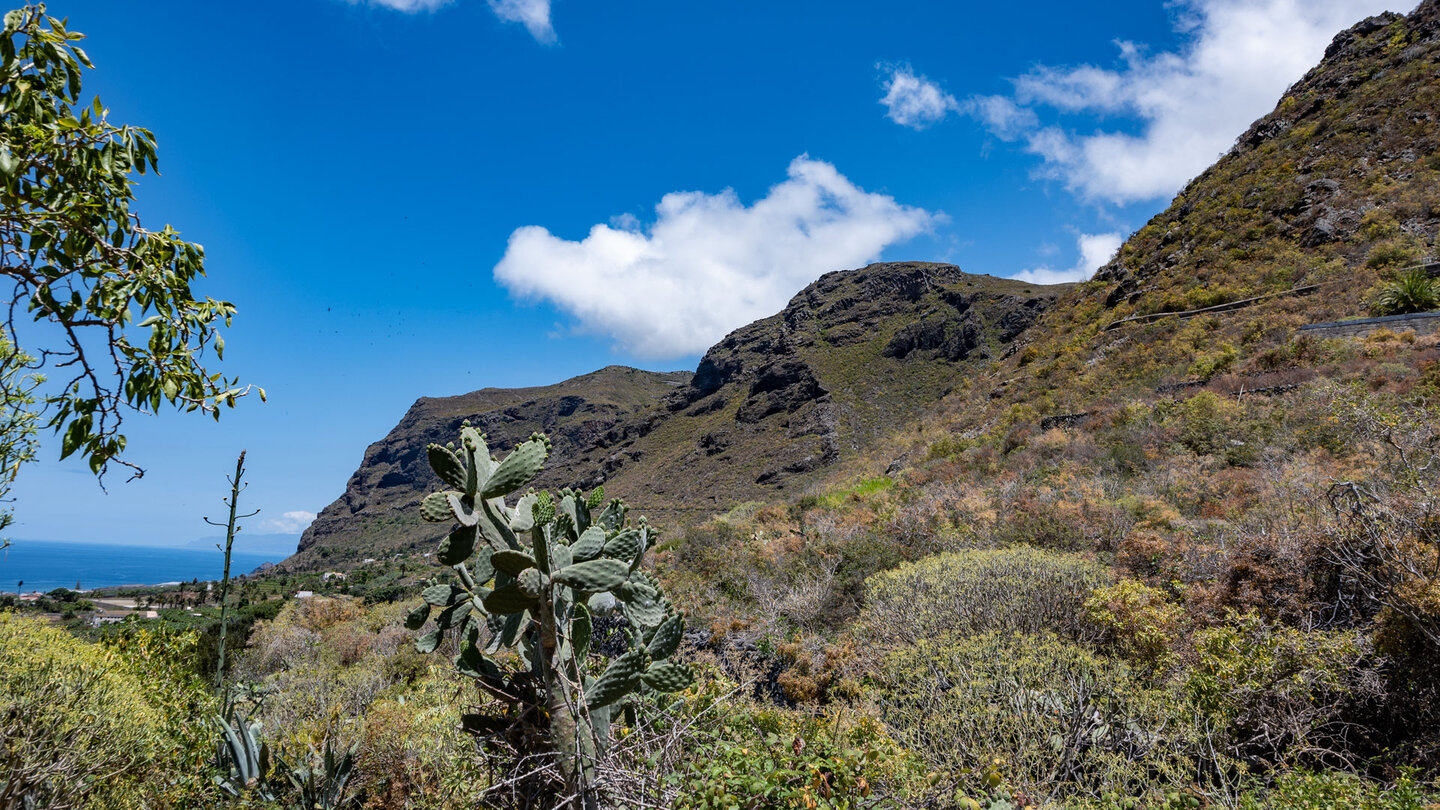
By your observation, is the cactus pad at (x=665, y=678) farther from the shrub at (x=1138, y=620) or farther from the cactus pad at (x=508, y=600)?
the shrub at (x=1138, y=620)

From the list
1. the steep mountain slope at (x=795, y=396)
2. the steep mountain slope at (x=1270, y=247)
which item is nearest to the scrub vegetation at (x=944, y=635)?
the steep mountain slope at (x=1270, y=247)

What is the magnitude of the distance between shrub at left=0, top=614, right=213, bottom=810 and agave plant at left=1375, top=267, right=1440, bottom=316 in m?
20.3

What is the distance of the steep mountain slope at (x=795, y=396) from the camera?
41781mm

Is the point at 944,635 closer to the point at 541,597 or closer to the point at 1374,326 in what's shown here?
the point at 541,597

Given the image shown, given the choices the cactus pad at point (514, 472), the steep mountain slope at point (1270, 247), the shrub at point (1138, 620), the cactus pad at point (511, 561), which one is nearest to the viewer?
the cactus pad at point (511, 561)

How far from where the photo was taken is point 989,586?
20.1ft

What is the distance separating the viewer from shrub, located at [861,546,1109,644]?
5.77 meters

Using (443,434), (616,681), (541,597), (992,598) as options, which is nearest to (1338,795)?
(992,598)

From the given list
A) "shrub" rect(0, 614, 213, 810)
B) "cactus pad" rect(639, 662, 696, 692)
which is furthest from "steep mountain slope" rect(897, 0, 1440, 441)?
"shrub" rect(0, 614, 213, 810)

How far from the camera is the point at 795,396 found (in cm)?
4975

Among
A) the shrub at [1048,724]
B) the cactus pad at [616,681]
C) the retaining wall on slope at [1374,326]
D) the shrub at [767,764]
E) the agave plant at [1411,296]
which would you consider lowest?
the shrub at [1048,724]

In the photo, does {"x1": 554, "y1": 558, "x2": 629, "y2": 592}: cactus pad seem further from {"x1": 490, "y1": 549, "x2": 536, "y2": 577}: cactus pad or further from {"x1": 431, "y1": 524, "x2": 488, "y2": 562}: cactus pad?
{"x1": 431, "y1": 524, "x2": 488, "y2": 562}: cactus pad

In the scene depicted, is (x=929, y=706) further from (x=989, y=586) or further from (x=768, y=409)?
(x=768, y=409)

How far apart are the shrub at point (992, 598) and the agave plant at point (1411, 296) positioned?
12868mm
